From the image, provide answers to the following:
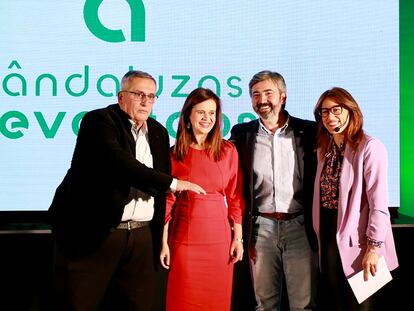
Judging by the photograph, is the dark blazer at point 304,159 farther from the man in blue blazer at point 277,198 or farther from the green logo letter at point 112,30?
the green logo letter at point 112,30

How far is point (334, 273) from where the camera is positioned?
2.23 meters

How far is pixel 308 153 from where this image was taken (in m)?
2.50

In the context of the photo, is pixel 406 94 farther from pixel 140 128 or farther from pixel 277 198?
pixel 140 128

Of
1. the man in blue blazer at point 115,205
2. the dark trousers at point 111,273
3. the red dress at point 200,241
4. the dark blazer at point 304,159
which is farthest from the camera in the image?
the dark blazer at point 304,159

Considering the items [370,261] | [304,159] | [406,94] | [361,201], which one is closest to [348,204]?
[361,201]

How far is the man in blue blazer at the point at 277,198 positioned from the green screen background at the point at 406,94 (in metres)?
1.09

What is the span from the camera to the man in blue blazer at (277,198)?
246 centimetres

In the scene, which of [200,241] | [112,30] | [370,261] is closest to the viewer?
[370,261]

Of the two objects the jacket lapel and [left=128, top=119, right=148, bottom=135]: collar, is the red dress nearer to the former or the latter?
[left=128, top=119, right=148, bottom=135]: collar

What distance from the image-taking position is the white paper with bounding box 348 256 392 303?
213 centimetres

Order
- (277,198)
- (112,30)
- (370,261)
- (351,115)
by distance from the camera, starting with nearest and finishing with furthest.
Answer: (370,261), (351,115), (277,198), (112,30)

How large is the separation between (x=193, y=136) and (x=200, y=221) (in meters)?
0.45

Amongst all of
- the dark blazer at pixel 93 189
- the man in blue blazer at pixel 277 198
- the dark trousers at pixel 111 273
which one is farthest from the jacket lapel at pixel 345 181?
the dark trousers at pixel 111 273

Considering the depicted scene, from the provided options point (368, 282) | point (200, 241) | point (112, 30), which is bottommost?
point (368, 282)
